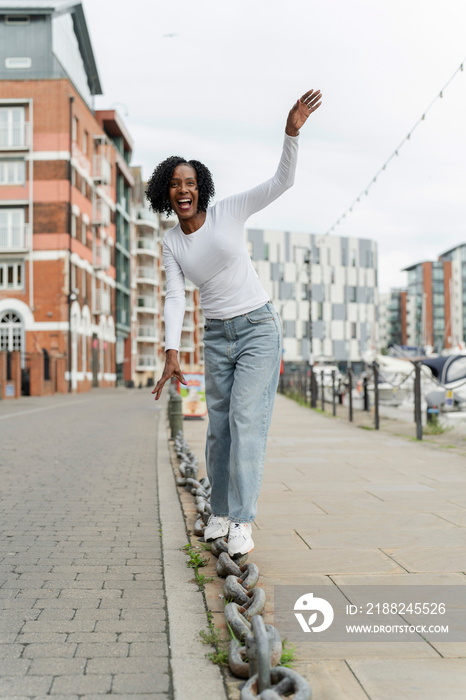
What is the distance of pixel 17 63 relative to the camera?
41625 mm

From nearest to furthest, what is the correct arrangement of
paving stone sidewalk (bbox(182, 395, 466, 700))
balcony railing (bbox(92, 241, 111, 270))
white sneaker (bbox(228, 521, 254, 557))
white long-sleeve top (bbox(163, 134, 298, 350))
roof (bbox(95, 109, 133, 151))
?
paving stone sidewalk (bbox(182, 395, 466, 700)) < white sneaker (bbox(228, 521, 254, 557)) < white long-sleeve top (bbox(163, 134, 298, 350)) < balcony railing (bbox(92, 241, 111, 270)) < roof (bbox(95, 109, 133, 151))

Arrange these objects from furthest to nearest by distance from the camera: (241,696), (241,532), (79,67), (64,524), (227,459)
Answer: (79,67)
(64,524)
(227,459)
(241,532)
(241,696)

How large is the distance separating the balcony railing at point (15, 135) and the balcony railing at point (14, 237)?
4.12 metres

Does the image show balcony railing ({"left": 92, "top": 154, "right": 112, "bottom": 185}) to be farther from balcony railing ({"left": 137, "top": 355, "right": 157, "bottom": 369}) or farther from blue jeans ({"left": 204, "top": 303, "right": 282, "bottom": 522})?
blue jeans ({"left": 204, "top": 303, "right": 282, "bottom": 522})

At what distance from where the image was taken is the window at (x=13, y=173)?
40281 millimetres

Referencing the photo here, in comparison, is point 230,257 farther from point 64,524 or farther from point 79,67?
point 79,67

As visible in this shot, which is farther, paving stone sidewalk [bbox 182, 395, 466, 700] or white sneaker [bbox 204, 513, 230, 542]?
white sneaker [bbox 204, 513, 230, 542]

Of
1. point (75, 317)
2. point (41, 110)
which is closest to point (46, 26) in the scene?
point (41, 110)

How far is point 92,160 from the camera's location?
Answer: 4800 centimetres

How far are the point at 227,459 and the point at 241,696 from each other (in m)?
2.11

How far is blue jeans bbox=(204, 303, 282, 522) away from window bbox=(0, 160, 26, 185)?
38.3 m

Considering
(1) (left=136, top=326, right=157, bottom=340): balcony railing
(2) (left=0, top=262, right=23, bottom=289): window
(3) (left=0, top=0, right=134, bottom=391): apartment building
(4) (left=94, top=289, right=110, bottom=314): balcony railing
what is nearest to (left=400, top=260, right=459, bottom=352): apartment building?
(1) (left=136, top=326, right=157, bottom=340): balcony railing

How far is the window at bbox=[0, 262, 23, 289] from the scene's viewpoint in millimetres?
40188

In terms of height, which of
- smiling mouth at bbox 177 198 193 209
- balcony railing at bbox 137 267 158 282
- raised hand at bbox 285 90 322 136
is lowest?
smiling mouth at bbox 177 198 193 209
